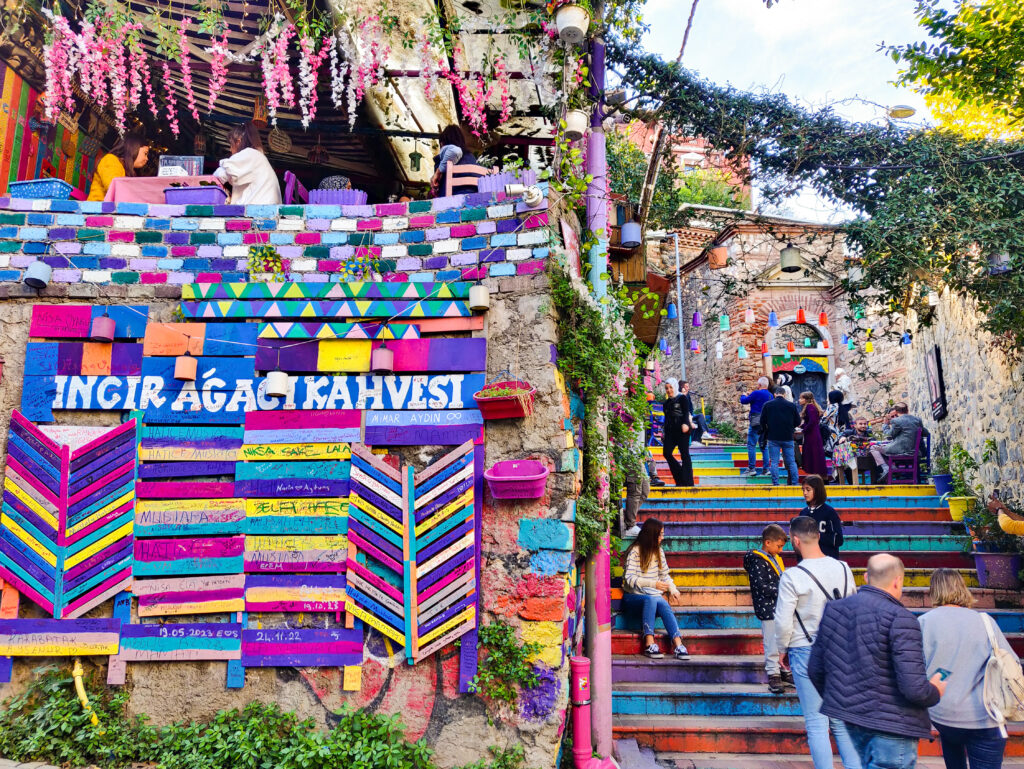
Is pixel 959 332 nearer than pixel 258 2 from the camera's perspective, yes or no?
No

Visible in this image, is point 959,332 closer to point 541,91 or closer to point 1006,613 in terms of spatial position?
point 1006,613

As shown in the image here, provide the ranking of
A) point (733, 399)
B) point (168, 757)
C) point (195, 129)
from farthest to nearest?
point (733, 399) < point (195, 129) < point (168, 757)

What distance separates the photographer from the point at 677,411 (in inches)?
354

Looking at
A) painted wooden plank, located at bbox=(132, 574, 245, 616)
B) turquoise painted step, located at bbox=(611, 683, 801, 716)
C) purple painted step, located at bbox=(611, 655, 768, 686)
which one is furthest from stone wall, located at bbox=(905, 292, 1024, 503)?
painted wooden plank, located at bbox=(132, 574, 245, 616)

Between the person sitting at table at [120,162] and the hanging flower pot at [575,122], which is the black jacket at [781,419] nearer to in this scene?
the hanging flower pot at [575,122]

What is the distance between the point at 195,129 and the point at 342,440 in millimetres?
5578

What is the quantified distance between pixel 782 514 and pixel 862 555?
3.64 ft

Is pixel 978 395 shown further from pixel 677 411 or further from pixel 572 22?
pixel 572 22

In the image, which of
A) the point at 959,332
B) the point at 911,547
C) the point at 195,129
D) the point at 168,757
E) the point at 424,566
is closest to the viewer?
the point at 168,757

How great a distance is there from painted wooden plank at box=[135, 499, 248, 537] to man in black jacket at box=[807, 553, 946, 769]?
11.3 ft

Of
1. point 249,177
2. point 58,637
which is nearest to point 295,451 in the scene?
point 58,637

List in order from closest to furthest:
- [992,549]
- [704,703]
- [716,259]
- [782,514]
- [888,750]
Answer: [888,750]
[704,703]
[992,549]
[782,514]
[716,259]

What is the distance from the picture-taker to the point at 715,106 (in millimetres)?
7262

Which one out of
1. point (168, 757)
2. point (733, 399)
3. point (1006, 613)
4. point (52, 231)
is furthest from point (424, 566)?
point (733, 399)
